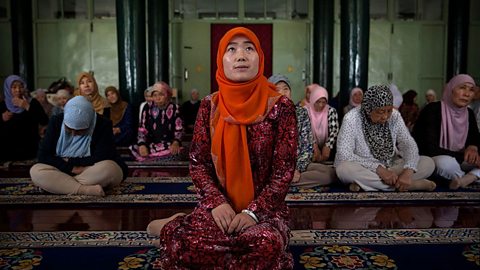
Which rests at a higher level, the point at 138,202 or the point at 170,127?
the point at 170,127

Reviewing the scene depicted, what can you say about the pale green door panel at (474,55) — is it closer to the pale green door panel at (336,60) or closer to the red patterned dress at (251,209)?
the pale green door panel at (336,60)

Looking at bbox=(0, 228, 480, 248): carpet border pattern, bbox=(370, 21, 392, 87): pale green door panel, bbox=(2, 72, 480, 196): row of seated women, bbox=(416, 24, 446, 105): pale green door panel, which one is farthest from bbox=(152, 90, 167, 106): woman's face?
bbox=(416, 24, 446, 105): pale green door panel

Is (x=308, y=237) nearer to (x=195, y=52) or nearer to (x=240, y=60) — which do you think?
(x=240, y=60)

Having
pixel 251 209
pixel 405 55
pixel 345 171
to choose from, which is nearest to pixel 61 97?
pixel 345 171

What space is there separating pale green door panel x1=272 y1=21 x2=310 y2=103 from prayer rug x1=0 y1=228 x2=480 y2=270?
7150 millimetres

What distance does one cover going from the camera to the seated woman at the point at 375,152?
3420 mm

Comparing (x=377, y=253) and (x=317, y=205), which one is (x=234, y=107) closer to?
(x=377, y=253)

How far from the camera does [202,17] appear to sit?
31.0ft

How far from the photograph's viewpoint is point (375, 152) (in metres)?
3.48

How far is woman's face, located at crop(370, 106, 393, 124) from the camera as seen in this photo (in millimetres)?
3333

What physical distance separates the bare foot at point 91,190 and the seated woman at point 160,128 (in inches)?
58.5

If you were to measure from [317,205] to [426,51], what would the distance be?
7.63 m

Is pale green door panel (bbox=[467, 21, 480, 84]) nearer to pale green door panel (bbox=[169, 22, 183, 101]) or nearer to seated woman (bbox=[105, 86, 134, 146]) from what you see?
pale green door panel (bbox=[169, 22, 183, 101])

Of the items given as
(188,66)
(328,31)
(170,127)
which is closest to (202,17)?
(188,66)
